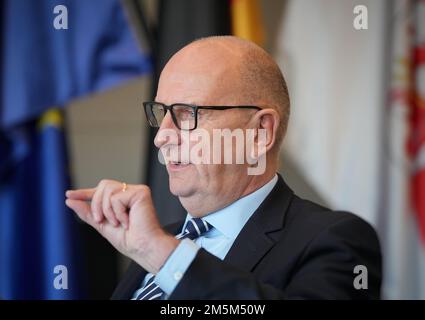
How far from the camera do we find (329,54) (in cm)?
182

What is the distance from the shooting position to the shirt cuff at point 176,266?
76cm

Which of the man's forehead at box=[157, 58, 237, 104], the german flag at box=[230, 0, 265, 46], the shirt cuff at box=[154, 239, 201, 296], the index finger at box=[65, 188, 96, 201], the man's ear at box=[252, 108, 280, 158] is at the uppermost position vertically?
the german flag at box=[230, 0, 265, 46]

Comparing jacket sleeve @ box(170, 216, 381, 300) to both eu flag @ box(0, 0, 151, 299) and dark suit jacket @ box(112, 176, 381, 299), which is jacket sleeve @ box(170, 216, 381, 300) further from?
eu flag @ box(0, 0, 151, 299)

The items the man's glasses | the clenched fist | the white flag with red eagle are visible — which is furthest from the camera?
the white flag with red eagle

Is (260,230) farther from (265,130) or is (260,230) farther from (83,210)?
(83,210)

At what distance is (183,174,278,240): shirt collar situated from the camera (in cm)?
97

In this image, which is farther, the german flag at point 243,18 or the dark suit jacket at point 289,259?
the german flag at point 243,18

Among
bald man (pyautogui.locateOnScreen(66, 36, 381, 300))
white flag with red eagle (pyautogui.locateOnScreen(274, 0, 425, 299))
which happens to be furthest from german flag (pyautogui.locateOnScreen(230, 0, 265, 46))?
bald man (pyautogui.locateOnScreen(66, 36, 381, 300))

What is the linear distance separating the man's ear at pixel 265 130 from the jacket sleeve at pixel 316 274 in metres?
0.16

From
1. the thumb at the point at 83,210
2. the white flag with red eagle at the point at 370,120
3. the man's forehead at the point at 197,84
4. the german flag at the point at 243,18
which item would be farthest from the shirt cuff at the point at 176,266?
the white flag with red eagle at the point at 370,120

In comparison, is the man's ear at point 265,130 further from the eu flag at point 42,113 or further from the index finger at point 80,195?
the eu flag at point 42,113
